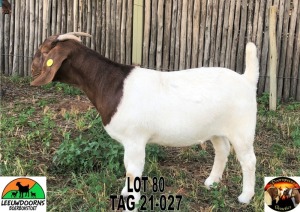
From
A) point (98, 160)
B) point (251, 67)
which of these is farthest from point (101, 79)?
point (251, 67)

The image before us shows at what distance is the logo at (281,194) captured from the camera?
12.8ft

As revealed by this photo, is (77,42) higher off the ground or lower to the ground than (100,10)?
lower

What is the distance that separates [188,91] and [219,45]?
4158mm

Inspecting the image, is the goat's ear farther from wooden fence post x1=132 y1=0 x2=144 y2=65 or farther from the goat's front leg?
wooden fence post x1=132 y1=0 x2=144 y2=65

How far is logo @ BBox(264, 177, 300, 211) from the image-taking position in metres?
3.89

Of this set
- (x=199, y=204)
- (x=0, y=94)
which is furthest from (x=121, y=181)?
(x=0, y=94)

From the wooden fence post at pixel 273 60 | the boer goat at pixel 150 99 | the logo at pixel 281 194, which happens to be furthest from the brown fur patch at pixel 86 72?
Answer: the wooden fence post at pixel 273 60

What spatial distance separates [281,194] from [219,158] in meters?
0.76

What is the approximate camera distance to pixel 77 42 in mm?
3906

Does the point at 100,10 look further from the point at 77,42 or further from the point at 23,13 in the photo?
the point at 77,42

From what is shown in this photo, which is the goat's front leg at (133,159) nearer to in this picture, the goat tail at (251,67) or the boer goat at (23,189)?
the boer goat at (23,189)

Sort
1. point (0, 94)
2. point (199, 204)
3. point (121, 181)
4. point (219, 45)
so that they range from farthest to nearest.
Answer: point (219, 45), point (0, 94), point (121, 181), point (199, 204)

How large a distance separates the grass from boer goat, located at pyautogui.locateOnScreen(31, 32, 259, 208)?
0.50 m

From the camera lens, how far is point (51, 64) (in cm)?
378
